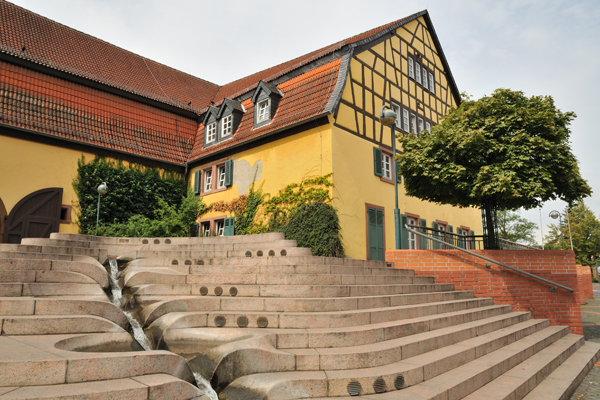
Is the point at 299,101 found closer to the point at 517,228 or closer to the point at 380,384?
the point at 380,384

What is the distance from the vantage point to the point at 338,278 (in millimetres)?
7512

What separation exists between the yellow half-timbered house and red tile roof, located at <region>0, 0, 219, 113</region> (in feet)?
0.24

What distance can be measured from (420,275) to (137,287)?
658 centimetres

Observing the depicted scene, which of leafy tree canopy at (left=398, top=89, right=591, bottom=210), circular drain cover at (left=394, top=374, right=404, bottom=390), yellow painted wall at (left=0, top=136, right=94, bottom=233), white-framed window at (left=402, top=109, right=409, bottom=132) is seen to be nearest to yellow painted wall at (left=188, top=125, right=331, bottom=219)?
leafy tree canopy at (left=398, top=89, right=591, bottom=210)

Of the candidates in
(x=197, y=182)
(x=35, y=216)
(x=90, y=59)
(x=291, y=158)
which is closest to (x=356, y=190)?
(x=291, y=158)

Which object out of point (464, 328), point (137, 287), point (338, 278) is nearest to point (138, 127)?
point (137, 287)

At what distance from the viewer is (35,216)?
1519 cm

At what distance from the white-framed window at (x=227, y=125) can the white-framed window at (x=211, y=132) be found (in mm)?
649

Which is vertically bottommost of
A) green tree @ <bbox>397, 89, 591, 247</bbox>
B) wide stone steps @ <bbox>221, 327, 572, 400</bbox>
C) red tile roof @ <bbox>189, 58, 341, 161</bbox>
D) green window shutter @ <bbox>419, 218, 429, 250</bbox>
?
wide stone steps @ <bbox>221, 327, 572, 400</bbox>

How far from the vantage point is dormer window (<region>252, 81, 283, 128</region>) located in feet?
53.2

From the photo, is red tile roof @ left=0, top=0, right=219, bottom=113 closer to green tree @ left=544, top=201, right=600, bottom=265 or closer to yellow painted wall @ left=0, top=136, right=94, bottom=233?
yellow painted wall @ left=0, top=136, right=94, bottom=233

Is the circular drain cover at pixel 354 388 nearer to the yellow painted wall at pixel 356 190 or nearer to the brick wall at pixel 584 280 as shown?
the yellow painted wall at pixel 356 190

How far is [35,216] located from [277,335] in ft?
44.6

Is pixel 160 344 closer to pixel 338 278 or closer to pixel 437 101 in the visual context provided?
pixel 338 278
